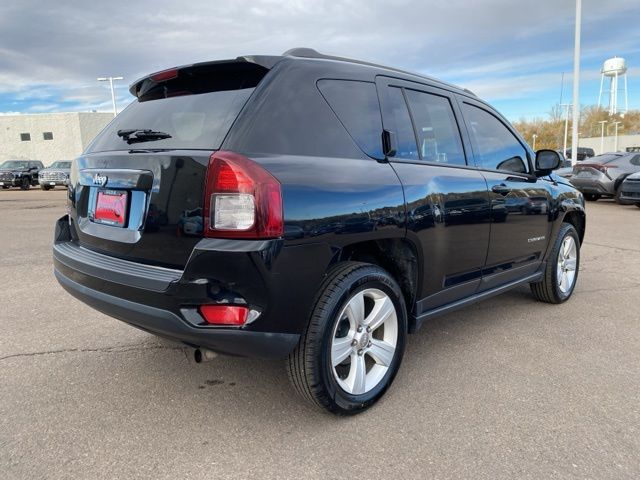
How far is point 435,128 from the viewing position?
138 inches

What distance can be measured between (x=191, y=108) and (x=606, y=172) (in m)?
15.6

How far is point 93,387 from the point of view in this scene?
307cm

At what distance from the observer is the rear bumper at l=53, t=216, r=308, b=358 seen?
225 centimetres

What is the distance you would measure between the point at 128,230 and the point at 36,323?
2265 millimetres

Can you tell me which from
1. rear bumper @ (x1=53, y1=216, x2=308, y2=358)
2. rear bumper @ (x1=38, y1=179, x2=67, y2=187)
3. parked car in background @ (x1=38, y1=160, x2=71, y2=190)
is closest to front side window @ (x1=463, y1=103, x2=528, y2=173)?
rear bumper @ (x1=53, y1=216, x2=308, y2=358)

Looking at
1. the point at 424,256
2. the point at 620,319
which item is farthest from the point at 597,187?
the point at 424,256

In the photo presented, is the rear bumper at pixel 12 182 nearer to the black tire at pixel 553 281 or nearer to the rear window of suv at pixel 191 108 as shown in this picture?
the rear window of suv at pixel 191 108

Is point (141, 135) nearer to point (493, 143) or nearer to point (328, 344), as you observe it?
point (328, 344)

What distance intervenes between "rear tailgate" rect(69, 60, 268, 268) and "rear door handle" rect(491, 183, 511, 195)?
200 centimetres

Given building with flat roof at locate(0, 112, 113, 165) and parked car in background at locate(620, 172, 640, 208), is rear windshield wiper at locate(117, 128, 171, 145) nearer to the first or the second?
parked car in background at locate(620, 172, 640, 208)

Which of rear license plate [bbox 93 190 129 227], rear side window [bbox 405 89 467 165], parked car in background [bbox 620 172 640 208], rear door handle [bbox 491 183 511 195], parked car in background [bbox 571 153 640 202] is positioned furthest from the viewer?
parked car in background [bbox 571 153 640 202]

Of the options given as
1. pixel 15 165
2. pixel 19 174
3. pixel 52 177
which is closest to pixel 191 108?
pixel 52 177

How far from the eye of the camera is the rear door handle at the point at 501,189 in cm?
375

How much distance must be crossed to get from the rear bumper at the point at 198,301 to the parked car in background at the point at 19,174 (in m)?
29.8
